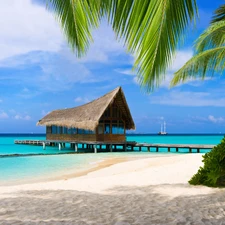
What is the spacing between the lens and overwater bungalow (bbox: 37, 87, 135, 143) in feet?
82.1

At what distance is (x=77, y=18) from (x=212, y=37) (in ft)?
20.5

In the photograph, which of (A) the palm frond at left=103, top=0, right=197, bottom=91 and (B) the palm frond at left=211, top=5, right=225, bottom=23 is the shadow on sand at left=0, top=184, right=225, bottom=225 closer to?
(A) the palm frond at left=103, top=0, right=197, bottom=91

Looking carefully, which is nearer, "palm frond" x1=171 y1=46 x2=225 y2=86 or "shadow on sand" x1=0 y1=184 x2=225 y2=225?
"shadow on sand" x1=0 y1=184 x2=225 y2=225

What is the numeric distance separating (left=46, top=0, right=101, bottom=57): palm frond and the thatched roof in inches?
820

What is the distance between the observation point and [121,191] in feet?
21.4

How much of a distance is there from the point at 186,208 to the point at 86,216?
1460mm

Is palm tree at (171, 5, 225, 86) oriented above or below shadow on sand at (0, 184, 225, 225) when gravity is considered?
above

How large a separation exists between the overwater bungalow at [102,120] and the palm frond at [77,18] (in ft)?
68.4

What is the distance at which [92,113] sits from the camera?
25438mm

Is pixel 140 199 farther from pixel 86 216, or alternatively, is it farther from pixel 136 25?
pixel 136 25

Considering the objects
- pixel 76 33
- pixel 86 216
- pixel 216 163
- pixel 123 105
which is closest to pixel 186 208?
pixel 86 216

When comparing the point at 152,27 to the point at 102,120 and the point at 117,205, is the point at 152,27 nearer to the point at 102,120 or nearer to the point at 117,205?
the point at 117,205

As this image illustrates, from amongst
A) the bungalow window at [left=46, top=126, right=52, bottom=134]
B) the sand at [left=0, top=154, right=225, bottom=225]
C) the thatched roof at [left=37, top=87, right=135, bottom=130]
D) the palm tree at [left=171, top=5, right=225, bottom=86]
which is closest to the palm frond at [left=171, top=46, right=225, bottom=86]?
the palm tree at [left=171, top=5, right=225, bottom=86]

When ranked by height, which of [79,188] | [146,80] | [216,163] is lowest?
[79,188]
